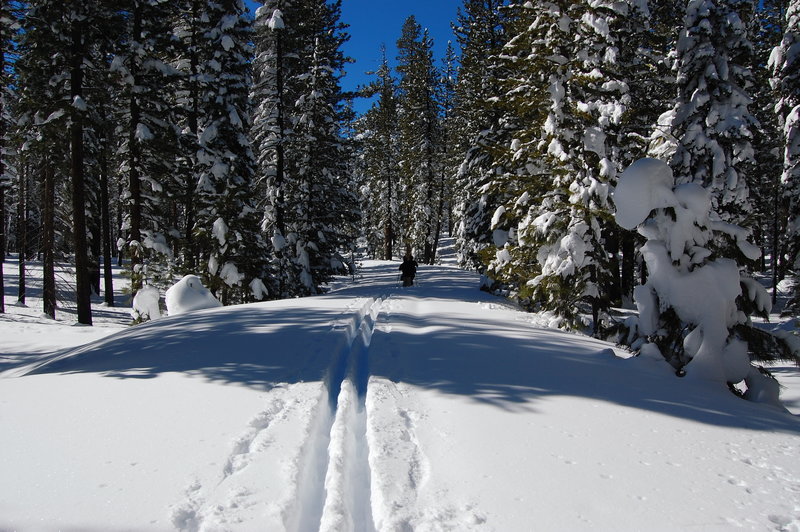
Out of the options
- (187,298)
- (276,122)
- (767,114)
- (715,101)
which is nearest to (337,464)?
(187,298)

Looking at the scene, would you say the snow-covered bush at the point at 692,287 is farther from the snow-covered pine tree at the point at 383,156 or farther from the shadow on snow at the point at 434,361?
the snow-covered pine tree at the point at 383,156

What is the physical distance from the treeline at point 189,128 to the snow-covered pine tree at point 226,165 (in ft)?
0.17

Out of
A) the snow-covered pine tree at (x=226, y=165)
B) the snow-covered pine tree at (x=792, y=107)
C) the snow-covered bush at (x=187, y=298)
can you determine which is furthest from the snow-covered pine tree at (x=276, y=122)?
the snow-covered pine tree at (x=792, y=107)

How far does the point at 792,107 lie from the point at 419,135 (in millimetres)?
26213

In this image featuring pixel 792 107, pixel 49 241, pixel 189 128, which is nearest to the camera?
pixel 792 107

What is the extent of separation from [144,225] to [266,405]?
21760mm

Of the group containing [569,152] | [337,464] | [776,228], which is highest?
[569,152]

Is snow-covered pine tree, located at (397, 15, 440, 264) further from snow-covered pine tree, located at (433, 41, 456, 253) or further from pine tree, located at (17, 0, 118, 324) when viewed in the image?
pine tree, located at (17, 0, 118, 324)

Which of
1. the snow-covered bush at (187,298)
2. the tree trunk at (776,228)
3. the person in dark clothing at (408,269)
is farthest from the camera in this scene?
the tree trunk at (776,228)

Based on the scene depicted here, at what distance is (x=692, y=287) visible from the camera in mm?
6465

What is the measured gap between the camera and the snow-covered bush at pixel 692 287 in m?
6.31

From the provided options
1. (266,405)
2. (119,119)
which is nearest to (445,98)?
(119,119)

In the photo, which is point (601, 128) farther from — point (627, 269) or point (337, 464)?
point (627, 269)

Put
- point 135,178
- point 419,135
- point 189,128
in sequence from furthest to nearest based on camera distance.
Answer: point 419,135 → point 189,128 → point 135,178
